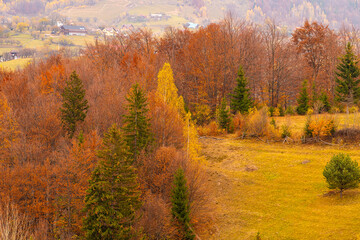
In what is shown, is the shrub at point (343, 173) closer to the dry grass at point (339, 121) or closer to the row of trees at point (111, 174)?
the row of trees at point (111, 174)

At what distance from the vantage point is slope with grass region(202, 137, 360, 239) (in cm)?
2044

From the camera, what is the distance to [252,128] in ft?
126

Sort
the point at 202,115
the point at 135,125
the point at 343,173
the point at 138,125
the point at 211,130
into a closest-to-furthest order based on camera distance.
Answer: the point at 343,173 → the point at 135,125 → the point at 138,125 → the point at 211,130 → the point at 202,115

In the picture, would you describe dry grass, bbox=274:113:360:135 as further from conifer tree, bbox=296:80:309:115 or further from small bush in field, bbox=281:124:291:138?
conifer tree, bbox=296:80:309:115

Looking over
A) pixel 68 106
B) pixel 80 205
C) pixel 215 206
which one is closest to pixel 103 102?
pixel 68 106

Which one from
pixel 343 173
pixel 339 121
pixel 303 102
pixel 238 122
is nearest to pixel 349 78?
pixel 303 102

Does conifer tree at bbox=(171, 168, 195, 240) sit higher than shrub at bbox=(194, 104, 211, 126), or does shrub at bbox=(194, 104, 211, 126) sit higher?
shrub at bbox=(194, 104, 211, 126)

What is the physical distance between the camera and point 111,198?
20.2m

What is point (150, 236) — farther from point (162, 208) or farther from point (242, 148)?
point (242, 148)

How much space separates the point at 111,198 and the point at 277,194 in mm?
13915

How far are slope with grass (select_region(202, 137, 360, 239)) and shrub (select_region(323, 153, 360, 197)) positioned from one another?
1.13 metres

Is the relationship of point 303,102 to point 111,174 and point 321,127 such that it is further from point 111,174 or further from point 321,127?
point 111,174

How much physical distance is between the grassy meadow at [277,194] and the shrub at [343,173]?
1.13m

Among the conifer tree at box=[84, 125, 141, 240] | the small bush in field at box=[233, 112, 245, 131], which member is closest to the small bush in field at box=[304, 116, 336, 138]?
the small bush in field at box=[233, 112, 245, 131]
